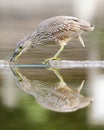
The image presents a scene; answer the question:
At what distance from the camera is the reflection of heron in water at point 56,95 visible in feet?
22.6

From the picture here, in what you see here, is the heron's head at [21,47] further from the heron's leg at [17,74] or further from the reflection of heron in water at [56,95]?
the reflection of heron in water at [56,95]

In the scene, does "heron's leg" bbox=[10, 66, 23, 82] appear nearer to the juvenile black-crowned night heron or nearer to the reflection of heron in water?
the reflection of heron in water

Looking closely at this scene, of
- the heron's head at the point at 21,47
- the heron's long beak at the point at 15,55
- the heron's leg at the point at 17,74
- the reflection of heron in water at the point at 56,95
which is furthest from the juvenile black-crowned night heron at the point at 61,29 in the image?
the reflection of heron in water at the point at 56,95

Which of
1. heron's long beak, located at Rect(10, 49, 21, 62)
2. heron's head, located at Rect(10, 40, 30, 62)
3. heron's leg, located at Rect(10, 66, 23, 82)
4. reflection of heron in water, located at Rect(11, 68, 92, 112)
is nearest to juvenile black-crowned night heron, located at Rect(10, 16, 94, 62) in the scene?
heron's head, located at Rect(10, 40, 30, 62)

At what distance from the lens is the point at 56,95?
7.33 m

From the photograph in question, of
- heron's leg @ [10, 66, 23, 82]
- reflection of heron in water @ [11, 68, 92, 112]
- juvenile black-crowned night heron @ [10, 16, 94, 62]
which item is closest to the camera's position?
reflection of heron in water @ [11, 68, 92, 112]

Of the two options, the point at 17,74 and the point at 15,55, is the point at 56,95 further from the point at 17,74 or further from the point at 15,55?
the point at 15,55

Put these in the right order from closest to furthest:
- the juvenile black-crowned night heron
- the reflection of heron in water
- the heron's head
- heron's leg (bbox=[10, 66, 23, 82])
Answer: the reflection of heron in water → heron's leg (bbox=[10, 66, 23, 82]) → the juvenile black-crowned night heron → the heron's head

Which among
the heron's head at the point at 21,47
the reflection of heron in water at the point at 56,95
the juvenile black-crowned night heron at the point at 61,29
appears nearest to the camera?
the reflection of heron in water at the point at 56,95

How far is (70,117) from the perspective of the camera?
641 centimetres

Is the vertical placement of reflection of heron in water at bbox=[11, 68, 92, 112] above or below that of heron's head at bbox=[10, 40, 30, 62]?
above

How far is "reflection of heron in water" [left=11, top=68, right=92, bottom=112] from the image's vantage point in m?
6.88

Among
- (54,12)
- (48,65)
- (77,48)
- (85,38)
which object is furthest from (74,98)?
(54,12)

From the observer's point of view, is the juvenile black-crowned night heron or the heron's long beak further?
the heron's long beak
